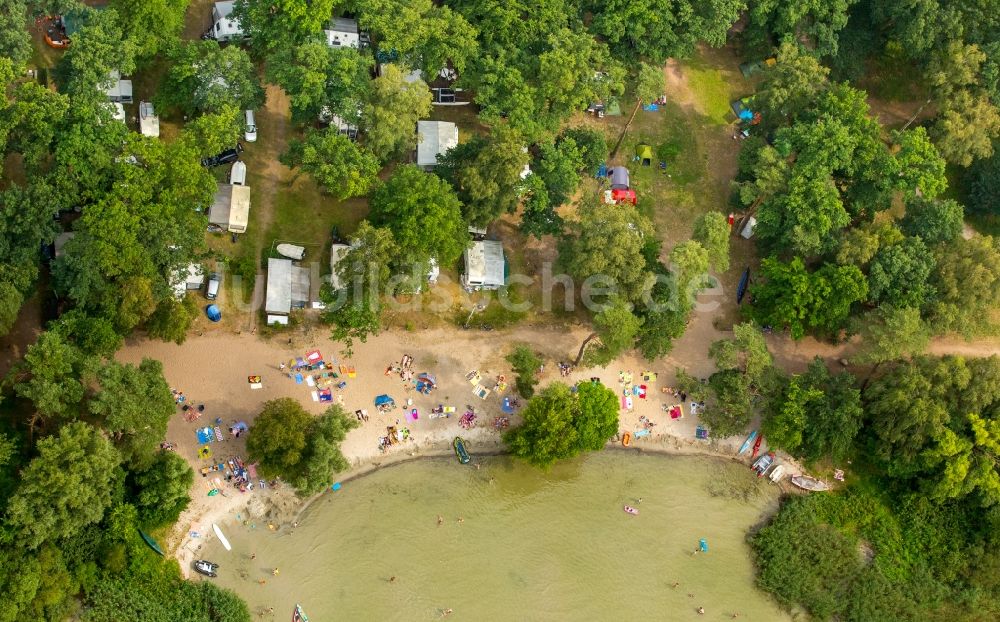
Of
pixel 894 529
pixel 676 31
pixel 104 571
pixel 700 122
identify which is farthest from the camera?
pixel 700 122

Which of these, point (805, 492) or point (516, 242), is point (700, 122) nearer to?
point (516, 242)

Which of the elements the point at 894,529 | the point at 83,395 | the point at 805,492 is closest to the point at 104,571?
the point at 83,395

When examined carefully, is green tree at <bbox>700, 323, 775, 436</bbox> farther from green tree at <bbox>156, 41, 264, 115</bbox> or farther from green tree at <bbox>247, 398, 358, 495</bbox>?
green tree at <bbox>156, 41, 264, 115</bbox>

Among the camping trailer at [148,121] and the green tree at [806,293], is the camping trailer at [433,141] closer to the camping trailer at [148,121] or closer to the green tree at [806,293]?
the camping trailer at [148,121]

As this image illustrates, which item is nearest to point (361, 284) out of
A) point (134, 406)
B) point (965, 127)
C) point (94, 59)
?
point (134, 406)

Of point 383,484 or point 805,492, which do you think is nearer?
point 383,484

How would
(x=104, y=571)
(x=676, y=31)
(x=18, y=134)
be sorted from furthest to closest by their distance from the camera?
(x=676, y=31), (x=18, y=134), (x=104, y=571)

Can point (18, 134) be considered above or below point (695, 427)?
above
